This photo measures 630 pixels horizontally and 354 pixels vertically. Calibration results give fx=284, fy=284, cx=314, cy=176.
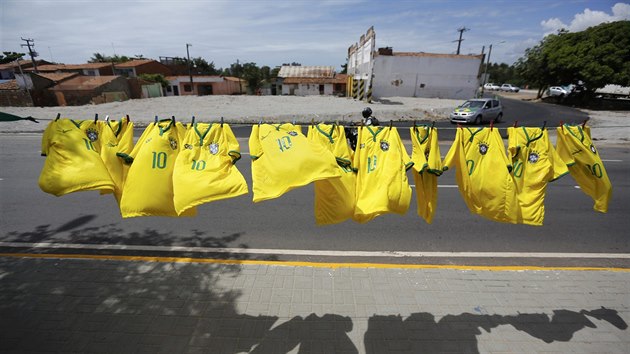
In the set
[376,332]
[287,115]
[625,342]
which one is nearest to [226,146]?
[376,332]

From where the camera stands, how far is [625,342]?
346 centimetres

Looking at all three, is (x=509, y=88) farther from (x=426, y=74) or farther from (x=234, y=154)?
(x=234, y=154)

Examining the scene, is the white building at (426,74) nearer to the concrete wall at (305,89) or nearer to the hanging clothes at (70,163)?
the concrete wall at (305,89)

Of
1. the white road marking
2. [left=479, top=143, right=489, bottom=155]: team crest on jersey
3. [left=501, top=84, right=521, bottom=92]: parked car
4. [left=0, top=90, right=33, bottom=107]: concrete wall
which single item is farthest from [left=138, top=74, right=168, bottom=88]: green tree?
[left=501, top=84, right=521, bottom=92]: parked car

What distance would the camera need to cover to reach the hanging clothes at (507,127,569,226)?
3.20 m

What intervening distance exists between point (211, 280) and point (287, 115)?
54.1 feet

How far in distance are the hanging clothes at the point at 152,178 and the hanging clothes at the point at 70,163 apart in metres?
0.25

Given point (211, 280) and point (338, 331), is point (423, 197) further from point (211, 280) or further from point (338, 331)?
point (211, 280)

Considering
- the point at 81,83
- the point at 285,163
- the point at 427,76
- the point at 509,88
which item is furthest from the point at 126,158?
the point at 509,88

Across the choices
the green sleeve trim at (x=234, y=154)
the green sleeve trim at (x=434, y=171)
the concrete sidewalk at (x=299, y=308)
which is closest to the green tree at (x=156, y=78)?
the concrete sidewalk at (x=299, y=308)

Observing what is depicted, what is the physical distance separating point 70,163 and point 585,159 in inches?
221

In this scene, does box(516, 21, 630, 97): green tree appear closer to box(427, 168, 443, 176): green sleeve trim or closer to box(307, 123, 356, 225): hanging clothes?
box(427, 168, 443, 176): green sleeve trim

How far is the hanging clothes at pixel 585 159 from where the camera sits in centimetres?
326

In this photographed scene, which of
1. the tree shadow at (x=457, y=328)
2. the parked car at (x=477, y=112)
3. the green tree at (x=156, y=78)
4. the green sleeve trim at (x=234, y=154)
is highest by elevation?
the green tree at (x=156, y=78)
